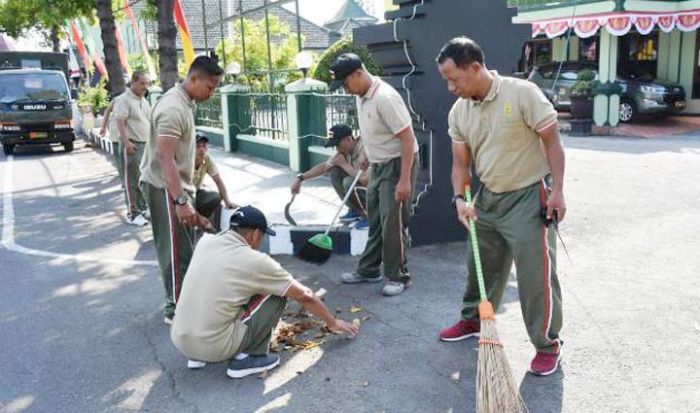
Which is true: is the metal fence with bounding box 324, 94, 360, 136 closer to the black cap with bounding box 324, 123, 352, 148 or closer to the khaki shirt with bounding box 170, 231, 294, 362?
the black cap with bounding box 324, 123, 352, 148

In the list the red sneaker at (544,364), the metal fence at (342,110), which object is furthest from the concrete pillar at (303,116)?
the red sneaker at (544,364)

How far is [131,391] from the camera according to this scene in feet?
12.7

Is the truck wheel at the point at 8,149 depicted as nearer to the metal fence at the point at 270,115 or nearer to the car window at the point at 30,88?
the car window at the point at 30,88

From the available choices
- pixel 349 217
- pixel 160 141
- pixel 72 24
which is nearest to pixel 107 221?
pixel 349 217

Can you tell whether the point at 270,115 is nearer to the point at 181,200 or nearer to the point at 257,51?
the point at 181,200

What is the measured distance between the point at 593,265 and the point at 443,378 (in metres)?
2.54

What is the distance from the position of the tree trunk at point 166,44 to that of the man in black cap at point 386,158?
200 inches

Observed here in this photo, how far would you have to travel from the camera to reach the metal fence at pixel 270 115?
1161cm

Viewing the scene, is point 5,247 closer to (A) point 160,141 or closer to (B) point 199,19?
(A) point 160,141

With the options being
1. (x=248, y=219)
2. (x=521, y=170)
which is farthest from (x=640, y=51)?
(x=248, y=219)

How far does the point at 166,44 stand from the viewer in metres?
9.51

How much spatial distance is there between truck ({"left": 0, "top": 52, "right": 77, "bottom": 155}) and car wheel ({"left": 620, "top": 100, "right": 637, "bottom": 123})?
1430 cm

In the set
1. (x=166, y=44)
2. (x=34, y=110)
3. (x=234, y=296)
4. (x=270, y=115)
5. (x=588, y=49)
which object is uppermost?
(x=588, y=49)

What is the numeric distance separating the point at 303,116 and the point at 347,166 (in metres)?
4.23
